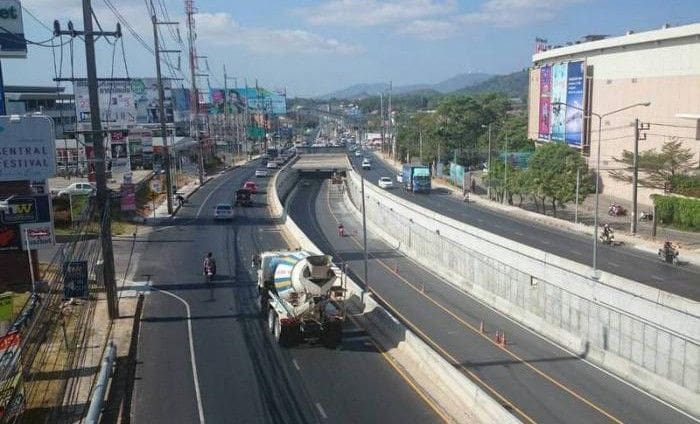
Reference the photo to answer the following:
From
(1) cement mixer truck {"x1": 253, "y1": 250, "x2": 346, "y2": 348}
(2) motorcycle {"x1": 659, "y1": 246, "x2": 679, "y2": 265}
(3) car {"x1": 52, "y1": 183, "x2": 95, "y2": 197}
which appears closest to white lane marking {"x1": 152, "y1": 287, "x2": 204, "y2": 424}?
(1) cement mixer truck {"x1": 253, "y1": 250, "x2": 346, "y2": 348}

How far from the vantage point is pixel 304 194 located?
86.8 meters

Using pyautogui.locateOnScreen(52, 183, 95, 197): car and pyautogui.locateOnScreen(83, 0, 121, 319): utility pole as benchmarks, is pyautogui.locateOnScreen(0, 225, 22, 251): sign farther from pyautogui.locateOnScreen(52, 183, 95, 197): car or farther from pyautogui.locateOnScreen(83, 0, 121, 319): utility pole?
pyautogui.locateOnScreen(52, 183, 95, 197): car

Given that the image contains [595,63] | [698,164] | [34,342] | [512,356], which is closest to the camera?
[34,342]

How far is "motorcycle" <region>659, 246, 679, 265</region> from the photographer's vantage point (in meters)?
35.7

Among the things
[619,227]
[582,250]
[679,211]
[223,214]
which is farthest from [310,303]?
[679,211]

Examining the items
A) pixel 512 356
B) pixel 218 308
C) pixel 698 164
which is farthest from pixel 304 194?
pixel 512 356

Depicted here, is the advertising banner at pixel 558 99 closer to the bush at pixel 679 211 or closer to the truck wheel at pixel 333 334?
the bush at pixel 679 211

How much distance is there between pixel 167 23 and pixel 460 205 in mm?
29158

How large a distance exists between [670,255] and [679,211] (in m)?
14.8

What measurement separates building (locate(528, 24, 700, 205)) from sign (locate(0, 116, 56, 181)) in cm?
4224

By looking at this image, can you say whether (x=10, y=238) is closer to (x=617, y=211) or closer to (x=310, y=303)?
(x=310, y=303)

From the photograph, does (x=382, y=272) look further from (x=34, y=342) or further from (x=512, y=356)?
(x=34, y=342)

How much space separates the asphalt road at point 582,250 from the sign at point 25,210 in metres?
12.9

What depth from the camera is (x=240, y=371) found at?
20.7 meters
